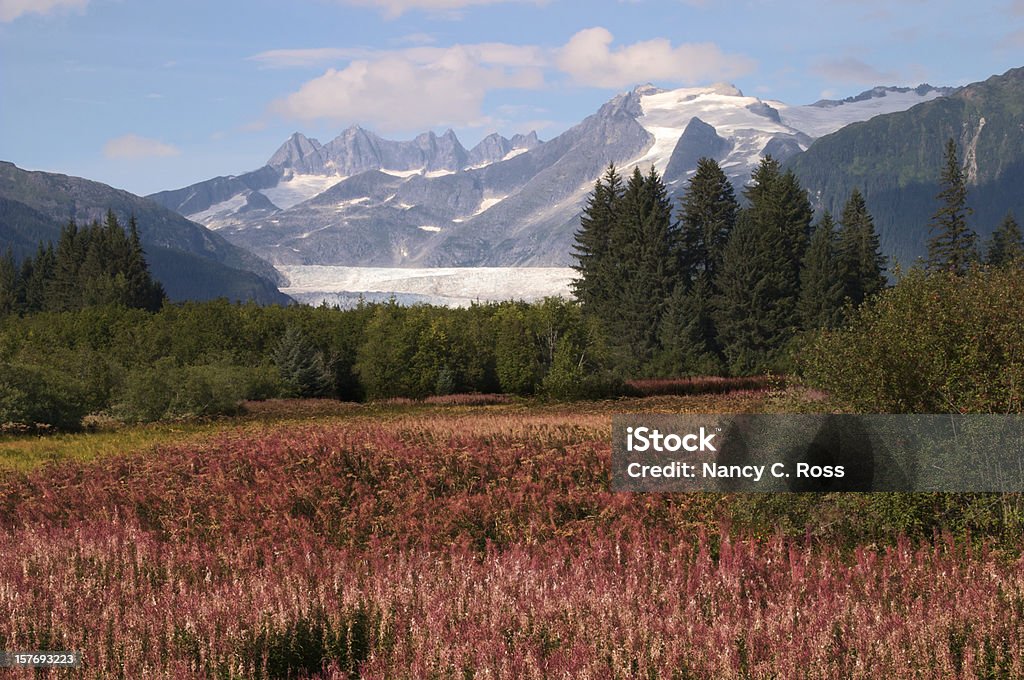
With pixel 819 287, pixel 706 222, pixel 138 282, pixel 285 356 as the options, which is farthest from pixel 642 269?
pixel 138 282

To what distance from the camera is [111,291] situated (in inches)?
4461

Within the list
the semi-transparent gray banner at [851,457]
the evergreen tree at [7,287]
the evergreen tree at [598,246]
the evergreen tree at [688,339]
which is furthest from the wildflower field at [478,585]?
the evergreen tree at [7,287]

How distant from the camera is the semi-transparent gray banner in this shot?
556 inches

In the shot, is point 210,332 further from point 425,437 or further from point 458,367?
point 425,437

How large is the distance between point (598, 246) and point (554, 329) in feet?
86.0

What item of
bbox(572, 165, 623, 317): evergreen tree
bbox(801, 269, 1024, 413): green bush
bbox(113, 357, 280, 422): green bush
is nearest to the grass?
bbox(113, 357, 280, 422): green bush

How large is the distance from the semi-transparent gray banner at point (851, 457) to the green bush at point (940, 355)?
0.37 meters

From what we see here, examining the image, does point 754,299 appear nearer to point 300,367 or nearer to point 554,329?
point 554,329

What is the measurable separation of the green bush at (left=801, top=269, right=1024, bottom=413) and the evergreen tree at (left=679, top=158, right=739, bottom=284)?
247ft

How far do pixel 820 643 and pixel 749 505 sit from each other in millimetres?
6840

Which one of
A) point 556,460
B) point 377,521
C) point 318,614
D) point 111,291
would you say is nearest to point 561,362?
point 556,460

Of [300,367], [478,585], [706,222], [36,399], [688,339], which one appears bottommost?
[300,367]

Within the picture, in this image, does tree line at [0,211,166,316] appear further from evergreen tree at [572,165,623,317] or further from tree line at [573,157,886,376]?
tree line at [573,157,886,376]

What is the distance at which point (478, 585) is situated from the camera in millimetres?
10578
